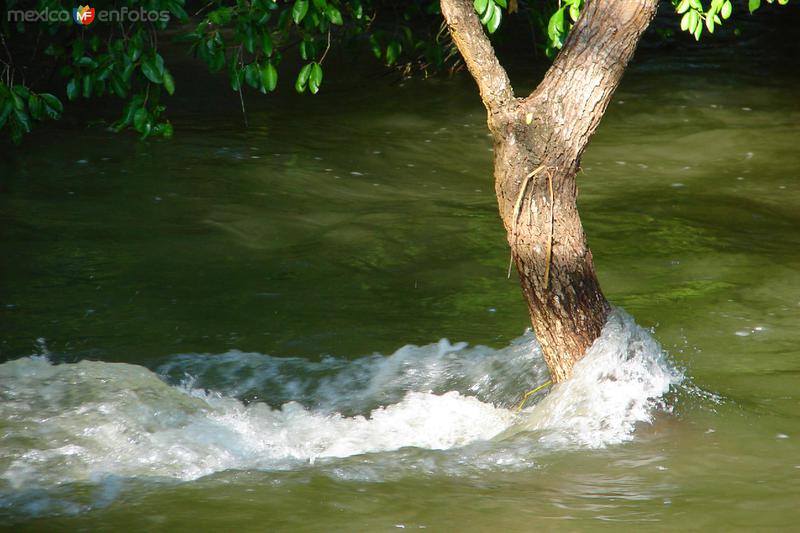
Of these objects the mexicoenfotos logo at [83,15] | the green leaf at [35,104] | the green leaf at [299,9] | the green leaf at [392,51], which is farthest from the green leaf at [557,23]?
the green leaf at [35,104]

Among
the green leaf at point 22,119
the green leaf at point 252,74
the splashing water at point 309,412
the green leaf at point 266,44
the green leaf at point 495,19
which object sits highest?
the green leaf at point 495,19

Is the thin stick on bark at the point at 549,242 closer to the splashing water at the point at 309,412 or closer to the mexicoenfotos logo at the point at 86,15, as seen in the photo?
the splashing water at the point at 309,412

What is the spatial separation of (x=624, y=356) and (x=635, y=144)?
5.74 m

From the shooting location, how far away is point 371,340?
18.0ft

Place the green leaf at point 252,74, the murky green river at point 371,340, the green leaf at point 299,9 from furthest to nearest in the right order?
the green leaf at point 252,74, the green leaf at point 299,9, the murky green river at point 371,340

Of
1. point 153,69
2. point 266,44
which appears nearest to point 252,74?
point 266,44

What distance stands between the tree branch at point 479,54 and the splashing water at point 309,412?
3.22 feet

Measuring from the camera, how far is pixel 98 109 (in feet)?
34.9

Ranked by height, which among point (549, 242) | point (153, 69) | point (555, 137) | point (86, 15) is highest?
point (86, 15)

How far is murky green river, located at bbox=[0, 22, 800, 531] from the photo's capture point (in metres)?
3.70

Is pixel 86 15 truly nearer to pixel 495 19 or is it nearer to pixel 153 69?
pixel 153 69

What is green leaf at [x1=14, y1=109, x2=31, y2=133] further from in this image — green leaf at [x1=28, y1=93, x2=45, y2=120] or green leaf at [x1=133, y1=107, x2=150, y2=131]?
green leaf at [x1=133, y1=107, x2=150, y2=131]

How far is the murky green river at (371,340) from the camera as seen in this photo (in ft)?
12.1

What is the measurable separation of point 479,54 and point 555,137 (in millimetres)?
427
